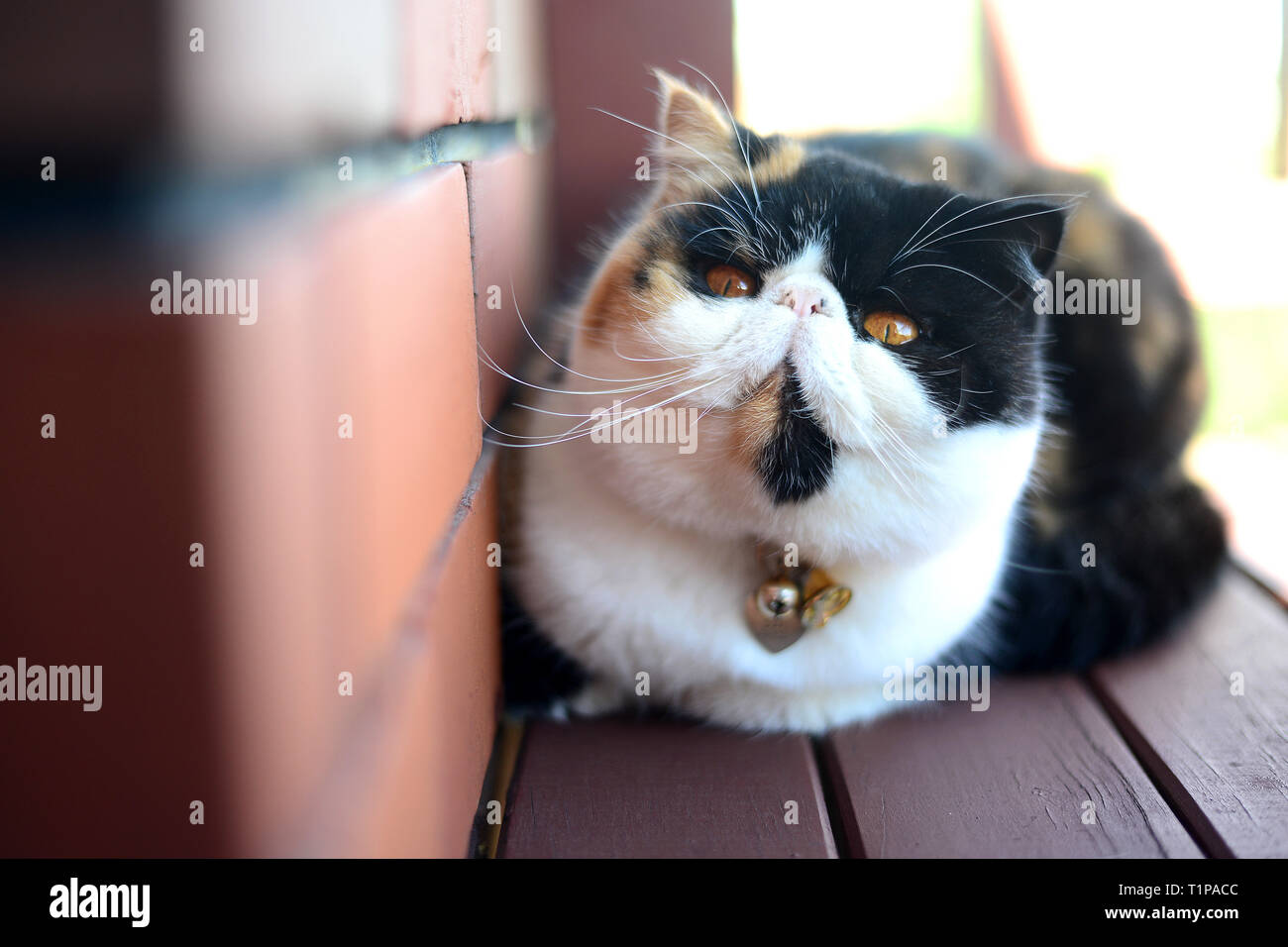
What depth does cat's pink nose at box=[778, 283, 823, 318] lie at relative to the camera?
856 millimetres

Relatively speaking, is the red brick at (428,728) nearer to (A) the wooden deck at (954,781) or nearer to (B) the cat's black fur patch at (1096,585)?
(A) the wooden deck at (954,781)

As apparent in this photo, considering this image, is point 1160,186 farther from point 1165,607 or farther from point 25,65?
point 25,65

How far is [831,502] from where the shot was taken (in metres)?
0.89

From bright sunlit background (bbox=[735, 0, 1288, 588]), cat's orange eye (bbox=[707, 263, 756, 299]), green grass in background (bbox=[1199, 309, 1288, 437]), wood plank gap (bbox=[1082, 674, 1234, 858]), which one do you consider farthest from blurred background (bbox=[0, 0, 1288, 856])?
green grass in background (bbox=[1199, 309, 1288, 437])

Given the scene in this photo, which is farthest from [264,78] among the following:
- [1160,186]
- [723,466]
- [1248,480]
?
[1160,186]

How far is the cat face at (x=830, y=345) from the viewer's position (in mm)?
852

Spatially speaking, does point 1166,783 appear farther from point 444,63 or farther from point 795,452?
point 444,63

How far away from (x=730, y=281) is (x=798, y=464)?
0.61 feet

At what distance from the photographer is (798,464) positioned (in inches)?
34.0

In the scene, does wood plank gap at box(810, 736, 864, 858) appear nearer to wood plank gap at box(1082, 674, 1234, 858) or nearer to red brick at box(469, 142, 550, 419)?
wood plank gap at box(1082, 674, 1234, 858)
